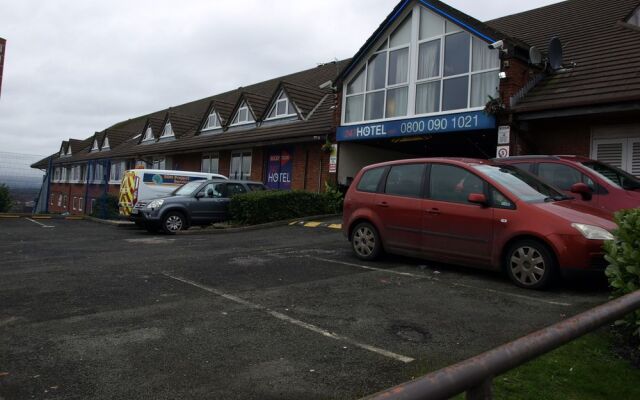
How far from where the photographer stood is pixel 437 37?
14.5m

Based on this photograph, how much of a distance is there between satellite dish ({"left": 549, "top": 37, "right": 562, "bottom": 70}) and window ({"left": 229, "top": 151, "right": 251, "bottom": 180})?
44.5 ft

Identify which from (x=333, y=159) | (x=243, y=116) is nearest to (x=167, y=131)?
(x=243, y=116)

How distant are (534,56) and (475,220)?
8.35 meters

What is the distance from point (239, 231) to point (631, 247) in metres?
10.9

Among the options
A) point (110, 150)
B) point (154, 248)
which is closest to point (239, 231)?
point (154, 248)

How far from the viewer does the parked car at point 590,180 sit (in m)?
7.61

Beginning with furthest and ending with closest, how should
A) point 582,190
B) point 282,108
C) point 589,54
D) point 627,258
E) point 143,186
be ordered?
point 282,108, point 143,186, point 589,54, point 582,190, point 627,258

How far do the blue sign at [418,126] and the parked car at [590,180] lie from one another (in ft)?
14.0

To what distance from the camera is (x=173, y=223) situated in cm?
1403

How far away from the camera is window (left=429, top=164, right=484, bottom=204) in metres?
6.73

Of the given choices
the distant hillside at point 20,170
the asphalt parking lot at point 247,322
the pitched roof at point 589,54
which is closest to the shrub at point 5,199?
the distant hillside at point 20,170

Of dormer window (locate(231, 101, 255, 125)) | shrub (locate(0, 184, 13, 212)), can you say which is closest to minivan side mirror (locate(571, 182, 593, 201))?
dormer window (locate(231, 101, 255, 125))

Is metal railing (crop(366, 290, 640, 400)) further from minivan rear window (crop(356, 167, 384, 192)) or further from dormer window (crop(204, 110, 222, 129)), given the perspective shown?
dormer window (crop(204, 110, 222, 129))

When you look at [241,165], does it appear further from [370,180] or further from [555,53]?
[370,180]
